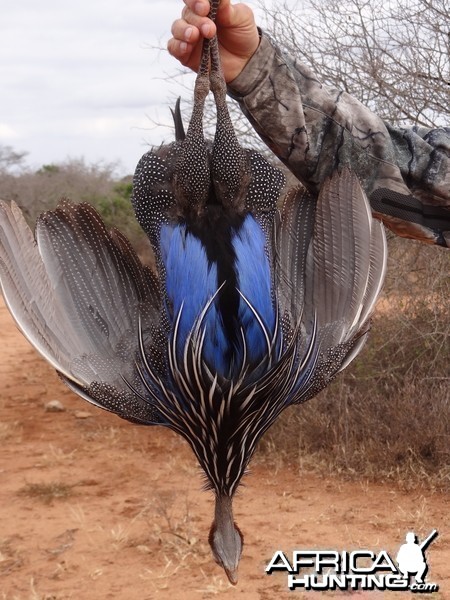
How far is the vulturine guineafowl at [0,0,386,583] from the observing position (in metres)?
1.80

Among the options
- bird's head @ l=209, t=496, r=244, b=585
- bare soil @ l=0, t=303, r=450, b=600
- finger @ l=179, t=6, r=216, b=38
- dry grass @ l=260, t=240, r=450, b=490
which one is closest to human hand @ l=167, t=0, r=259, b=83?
finger @ l=179, t=6, r=216, b=38

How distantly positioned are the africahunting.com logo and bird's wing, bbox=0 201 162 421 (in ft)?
13.4

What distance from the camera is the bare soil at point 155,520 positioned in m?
6.19

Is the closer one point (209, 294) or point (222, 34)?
point (209, 294)

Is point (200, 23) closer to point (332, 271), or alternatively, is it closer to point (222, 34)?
point (222, 34)

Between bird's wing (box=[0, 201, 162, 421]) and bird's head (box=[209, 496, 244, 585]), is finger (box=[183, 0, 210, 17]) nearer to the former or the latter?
bird's wing (box=[0, 201, 162, 421])

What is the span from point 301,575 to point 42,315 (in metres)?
4.66

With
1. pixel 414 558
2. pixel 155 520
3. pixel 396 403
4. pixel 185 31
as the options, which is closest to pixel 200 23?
pixel 185 31

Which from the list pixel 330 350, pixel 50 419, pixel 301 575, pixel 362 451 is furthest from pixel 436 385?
pixel 330 350

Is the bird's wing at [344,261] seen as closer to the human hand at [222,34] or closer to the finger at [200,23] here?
the human hand at [222,34]

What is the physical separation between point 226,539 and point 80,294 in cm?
75

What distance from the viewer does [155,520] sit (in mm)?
7312

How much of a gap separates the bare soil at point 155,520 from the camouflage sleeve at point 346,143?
386cm

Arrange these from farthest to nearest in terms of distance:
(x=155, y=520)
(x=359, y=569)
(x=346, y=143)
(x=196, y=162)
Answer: (x=155, y=520), (x=359, y=569), (x=346, y=143), (x=196, y=162)
